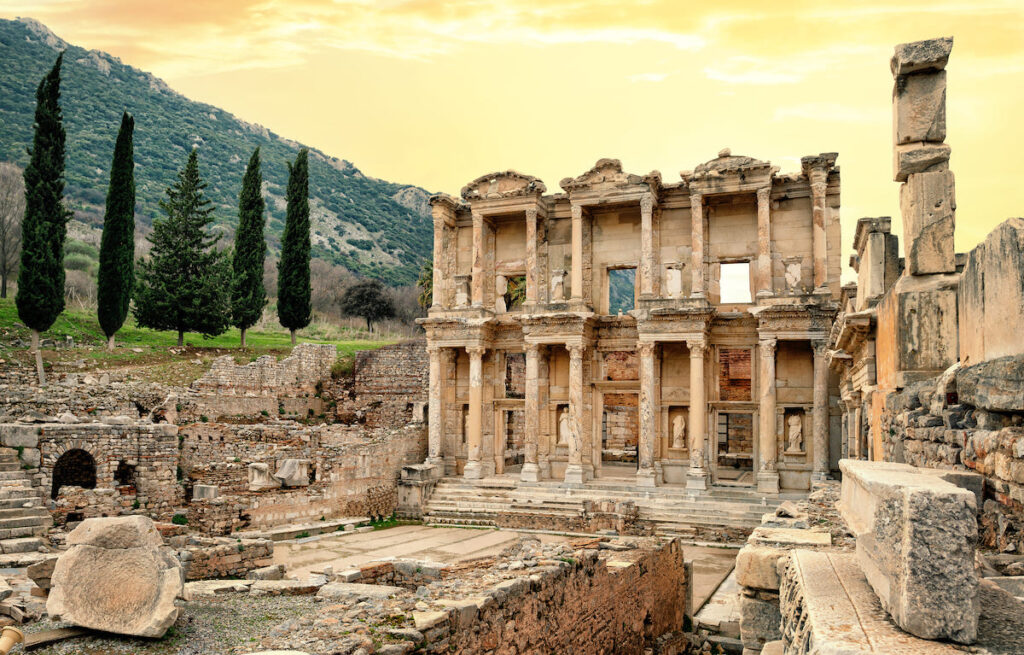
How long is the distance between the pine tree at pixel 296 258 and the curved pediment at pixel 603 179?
16737mm

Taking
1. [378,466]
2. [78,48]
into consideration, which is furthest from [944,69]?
[78,48]

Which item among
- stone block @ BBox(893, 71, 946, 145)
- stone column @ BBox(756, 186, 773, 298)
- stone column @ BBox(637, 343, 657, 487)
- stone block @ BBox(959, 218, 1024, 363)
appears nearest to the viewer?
stone block @ BBox(959, 218, 1024, 363)

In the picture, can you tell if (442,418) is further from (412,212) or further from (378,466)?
(412,212)

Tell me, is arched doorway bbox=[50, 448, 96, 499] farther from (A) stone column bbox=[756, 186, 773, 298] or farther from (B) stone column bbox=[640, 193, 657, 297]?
(A) stone column bbox=[756, 186, 773, 298]

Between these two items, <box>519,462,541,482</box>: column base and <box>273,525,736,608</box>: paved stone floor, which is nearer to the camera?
<box>273,525,736,608</box>: paved stone floor

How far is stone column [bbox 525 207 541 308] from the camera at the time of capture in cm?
2525

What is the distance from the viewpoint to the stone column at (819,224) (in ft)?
72.9

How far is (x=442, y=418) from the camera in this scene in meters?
26.6

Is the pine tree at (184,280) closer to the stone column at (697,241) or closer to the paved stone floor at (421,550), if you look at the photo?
the paved stone floor at (421,550)

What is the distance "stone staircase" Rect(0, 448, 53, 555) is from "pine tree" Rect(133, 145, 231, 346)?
1842 centimetres

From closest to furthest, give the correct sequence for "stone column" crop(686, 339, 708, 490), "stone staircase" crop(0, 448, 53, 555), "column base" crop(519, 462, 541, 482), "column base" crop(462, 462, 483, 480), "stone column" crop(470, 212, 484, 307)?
"stone staircase" crop(0, 448, 53, 555) → "stone column" crop(686, 339, 708, 490) → "column base" crop(519, 462, 541, 482) → "column base" crop(462, 462, 483, 480) → "stone column" crop(470, 212, 484, 307)

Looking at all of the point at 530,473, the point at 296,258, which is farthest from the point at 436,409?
the point at 296,258

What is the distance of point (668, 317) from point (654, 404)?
2.79m

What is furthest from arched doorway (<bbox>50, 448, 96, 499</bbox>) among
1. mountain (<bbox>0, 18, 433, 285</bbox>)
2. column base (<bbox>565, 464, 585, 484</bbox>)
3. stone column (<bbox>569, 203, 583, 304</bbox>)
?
mountain (<bbox>0, 18, 433, 285</bbox>)
